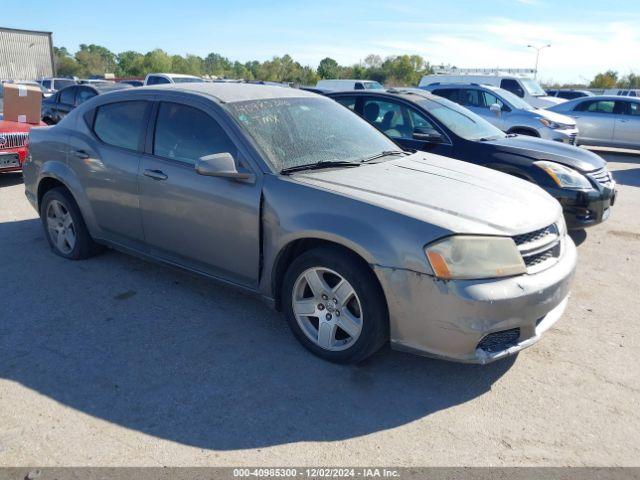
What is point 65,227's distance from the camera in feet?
17.0

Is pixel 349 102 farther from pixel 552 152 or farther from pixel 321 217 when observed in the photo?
pixel 321 217

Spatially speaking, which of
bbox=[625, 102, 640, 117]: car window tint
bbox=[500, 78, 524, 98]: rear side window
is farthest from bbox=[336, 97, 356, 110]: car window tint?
bbox=[500, 78, 524, 98]: rear side window

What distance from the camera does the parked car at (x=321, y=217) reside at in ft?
9.78

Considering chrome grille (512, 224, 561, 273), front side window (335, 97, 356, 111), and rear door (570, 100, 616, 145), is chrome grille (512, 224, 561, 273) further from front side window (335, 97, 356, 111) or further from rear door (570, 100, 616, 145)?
rear door (570, 100, 616, 145)

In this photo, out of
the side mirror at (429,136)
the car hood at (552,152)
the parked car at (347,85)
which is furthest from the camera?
the parked car at (347,85)

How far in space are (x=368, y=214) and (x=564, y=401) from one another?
1572 mm

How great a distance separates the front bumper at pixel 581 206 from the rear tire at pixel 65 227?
4.79 metres

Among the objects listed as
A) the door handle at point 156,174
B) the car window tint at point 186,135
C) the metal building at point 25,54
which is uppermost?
the metal building at point 25,54

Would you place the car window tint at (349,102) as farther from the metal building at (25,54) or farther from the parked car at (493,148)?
the metal building at (25,54)

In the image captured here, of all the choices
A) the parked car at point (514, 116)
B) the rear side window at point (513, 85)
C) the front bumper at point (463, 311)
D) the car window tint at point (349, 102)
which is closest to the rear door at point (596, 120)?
the parked car at point (514, 116)

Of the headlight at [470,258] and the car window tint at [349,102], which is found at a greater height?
the car window tint at [349,102]

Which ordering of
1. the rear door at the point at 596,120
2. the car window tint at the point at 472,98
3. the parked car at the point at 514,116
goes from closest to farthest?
the parked car at the point at 514,116 < the car window tint at the point at 472,98 < the rear door at the point at 596,120

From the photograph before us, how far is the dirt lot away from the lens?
8.80 feet

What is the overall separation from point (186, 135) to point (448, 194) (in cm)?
199
